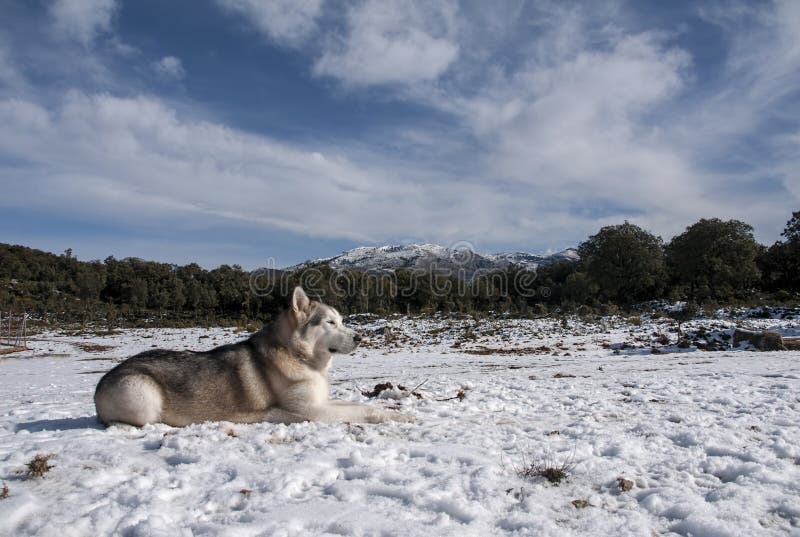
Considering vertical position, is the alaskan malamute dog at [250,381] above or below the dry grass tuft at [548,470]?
above

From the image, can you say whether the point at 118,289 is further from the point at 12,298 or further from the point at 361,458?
the point at 361,458

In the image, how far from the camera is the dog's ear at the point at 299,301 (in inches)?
236

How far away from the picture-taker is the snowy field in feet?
10.5

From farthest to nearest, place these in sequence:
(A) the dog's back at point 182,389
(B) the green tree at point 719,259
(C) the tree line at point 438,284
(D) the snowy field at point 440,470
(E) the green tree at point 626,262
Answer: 1. (E) the green tree at point 626,262
2. (C) the tree line at point 438,284
3. (B) the green tree at point 719,259
4. (A) the dog's back at point 182,389
5. (D) the snowy field at point 440,470

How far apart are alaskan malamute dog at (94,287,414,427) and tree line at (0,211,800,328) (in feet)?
119

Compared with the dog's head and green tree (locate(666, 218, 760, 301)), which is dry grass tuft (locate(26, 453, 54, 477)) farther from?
green tree (locate(666, 218, 760, 301))

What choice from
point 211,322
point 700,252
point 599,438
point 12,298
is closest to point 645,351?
point 599,438

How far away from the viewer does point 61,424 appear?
6.18m

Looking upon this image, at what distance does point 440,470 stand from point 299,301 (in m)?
2.86

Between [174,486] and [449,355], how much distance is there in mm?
18391

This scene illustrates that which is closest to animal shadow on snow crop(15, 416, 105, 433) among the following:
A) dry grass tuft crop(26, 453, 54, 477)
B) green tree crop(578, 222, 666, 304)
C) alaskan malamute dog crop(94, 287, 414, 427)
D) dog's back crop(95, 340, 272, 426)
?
dog's back crop(95, 340, 272, 426)

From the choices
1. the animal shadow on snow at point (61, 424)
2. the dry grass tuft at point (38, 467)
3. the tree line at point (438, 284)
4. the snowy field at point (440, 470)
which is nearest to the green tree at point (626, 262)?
the tree line at point (438, 284)

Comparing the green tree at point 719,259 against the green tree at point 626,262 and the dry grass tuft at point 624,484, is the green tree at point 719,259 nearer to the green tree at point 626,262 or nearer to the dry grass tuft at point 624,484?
the green tree at point 626,262

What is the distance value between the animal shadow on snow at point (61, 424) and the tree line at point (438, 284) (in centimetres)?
3731
